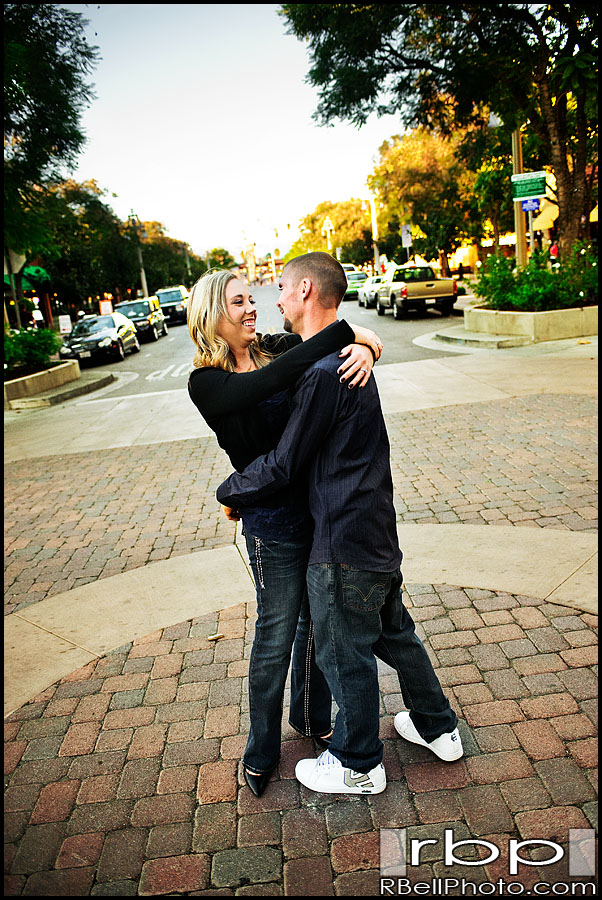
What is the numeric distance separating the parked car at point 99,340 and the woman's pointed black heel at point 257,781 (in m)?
19.6

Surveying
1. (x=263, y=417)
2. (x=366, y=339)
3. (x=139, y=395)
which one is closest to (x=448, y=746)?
(x=263, y=417)

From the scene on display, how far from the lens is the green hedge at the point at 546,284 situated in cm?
1493

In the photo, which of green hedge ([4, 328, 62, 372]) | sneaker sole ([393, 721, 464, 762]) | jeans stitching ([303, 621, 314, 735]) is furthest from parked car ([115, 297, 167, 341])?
sneaker sole ([393, 721, 464, 762])

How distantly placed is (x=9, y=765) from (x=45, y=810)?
42cm

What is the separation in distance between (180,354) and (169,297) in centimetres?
1586

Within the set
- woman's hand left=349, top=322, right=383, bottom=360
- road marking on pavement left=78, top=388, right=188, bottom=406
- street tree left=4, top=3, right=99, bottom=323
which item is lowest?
road marking on pavement left=78, top=388, right=188, bottom=406

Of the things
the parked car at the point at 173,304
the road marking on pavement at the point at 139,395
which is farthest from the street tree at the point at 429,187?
the road marking on pavement at the point at 139,395

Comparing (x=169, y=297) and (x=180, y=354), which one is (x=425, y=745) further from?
(x=169, y=297)

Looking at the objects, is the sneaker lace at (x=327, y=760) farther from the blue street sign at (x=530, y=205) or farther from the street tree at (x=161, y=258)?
the street tree at (x=161, y=258)

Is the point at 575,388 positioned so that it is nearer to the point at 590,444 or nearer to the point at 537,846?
the point at 590,444

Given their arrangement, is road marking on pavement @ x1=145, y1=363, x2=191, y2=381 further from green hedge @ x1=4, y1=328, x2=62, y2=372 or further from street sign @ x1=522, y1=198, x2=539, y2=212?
street sign @ x1=522, y1=198, x2=539, y2=212

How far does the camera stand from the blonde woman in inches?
90.7

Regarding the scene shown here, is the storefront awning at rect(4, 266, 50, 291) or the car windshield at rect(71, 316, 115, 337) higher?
the storefront awning at rect(4, 266, 50, 291)

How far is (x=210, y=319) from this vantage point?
7.98ft
